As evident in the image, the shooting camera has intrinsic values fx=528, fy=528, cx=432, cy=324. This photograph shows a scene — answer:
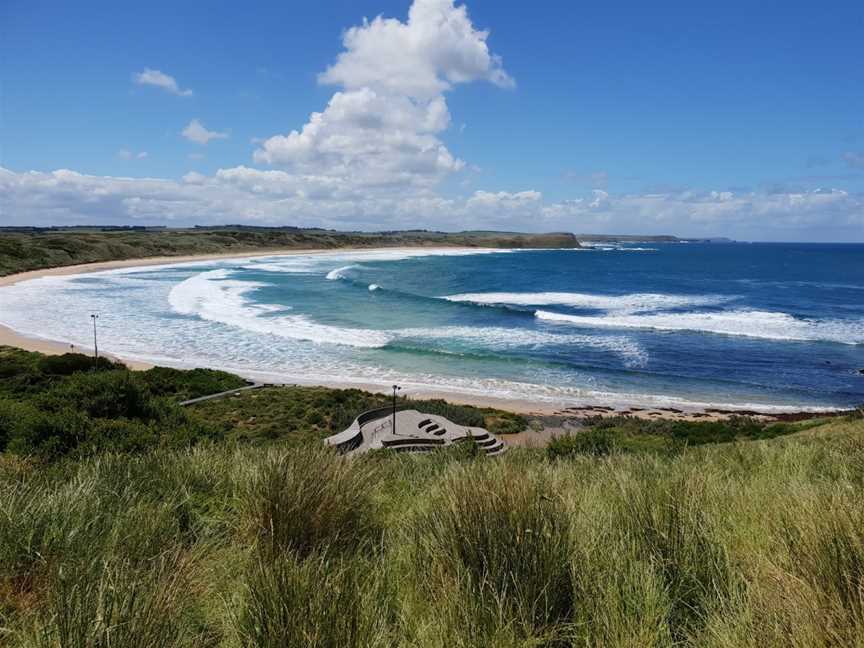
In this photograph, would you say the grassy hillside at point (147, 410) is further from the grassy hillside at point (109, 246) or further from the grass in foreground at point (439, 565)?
the grassy hillside at point (109, 246)

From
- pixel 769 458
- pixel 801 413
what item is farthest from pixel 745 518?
pixel 801 413

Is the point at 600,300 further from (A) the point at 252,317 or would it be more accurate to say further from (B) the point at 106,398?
(B) the point at 106,398

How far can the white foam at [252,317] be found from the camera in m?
40.0

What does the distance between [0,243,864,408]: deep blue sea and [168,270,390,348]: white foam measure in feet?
0.62

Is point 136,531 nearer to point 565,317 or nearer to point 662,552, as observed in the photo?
point 662,552

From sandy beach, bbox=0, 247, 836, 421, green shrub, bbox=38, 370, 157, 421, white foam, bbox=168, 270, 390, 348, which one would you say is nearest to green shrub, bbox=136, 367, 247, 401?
sandy beach, bbox=0, 247, 836, 421

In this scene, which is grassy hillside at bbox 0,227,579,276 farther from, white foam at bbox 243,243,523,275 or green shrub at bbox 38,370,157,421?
green shrub at bbox 38,370,157,421

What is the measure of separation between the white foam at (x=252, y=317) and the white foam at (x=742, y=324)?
19.1 metres

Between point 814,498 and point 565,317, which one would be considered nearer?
point 814,498

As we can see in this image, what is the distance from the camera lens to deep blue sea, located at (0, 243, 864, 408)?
30.0m

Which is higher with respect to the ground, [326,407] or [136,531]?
[136,531]

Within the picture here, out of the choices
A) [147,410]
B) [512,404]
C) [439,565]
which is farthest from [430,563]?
[512,404]

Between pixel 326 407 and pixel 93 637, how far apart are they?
21.9 meters

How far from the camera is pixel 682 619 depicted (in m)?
3.05
